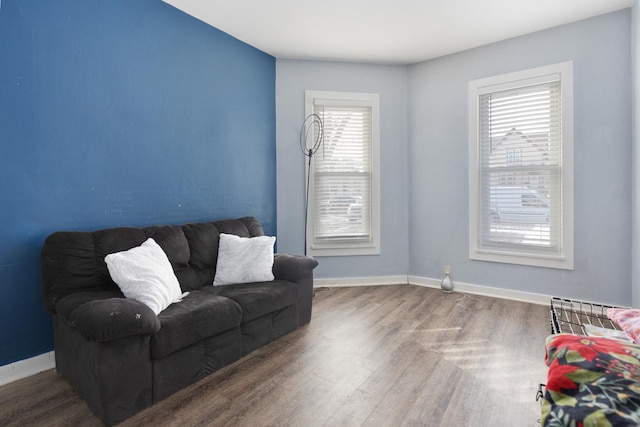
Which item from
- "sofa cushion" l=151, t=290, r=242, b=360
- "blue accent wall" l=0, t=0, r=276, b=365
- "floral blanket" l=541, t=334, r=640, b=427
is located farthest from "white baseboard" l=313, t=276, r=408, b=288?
"floral blanket" l=541, t=334, r=640, b=427

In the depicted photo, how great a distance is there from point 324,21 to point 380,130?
151 centimetres

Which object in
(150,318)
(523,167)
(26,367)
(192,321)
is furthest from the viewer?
(523,167)

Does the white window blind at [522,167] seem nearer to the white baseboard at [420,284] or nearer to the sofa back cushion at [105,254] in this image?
the white baseboard at [420,284]

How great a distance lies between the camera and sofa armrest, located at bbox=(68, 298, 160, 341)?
1.64 meters

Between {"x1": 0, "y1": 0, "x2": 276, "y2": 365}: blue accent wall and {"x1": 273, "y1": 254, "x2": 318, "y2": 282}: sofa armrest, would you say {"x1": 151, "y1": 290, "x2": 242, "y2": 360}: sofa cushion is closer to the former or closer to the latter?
{"x1": 273, "y1": 254, "x2": 318, "y2": 282}: sofa armrest

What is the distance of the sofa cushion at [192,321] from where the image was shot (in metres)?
1.89

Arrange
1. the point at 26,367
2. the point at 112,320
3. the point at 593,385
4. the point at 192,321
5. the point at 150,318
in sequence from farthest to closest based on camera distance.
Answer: the point at 26,367 < the point at 192,321 < the point at 150,318 < the point at 112,320 < the point at 593,385

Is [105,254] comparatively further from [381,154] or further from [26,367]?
[381,154]

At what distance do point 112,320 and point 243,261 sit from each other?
Result: 1266 mm

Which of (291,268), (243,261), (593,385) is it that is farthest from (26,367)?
(593,385)

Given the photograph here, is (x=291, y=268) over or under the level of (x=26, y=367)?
over

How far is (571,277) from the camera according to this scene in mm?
3441

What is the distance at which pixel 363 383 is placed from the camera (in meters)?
2.09

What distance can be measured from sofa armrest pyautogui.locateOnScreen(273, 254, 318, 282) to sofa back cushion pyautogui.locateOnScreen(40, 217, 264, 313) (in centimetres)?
54
